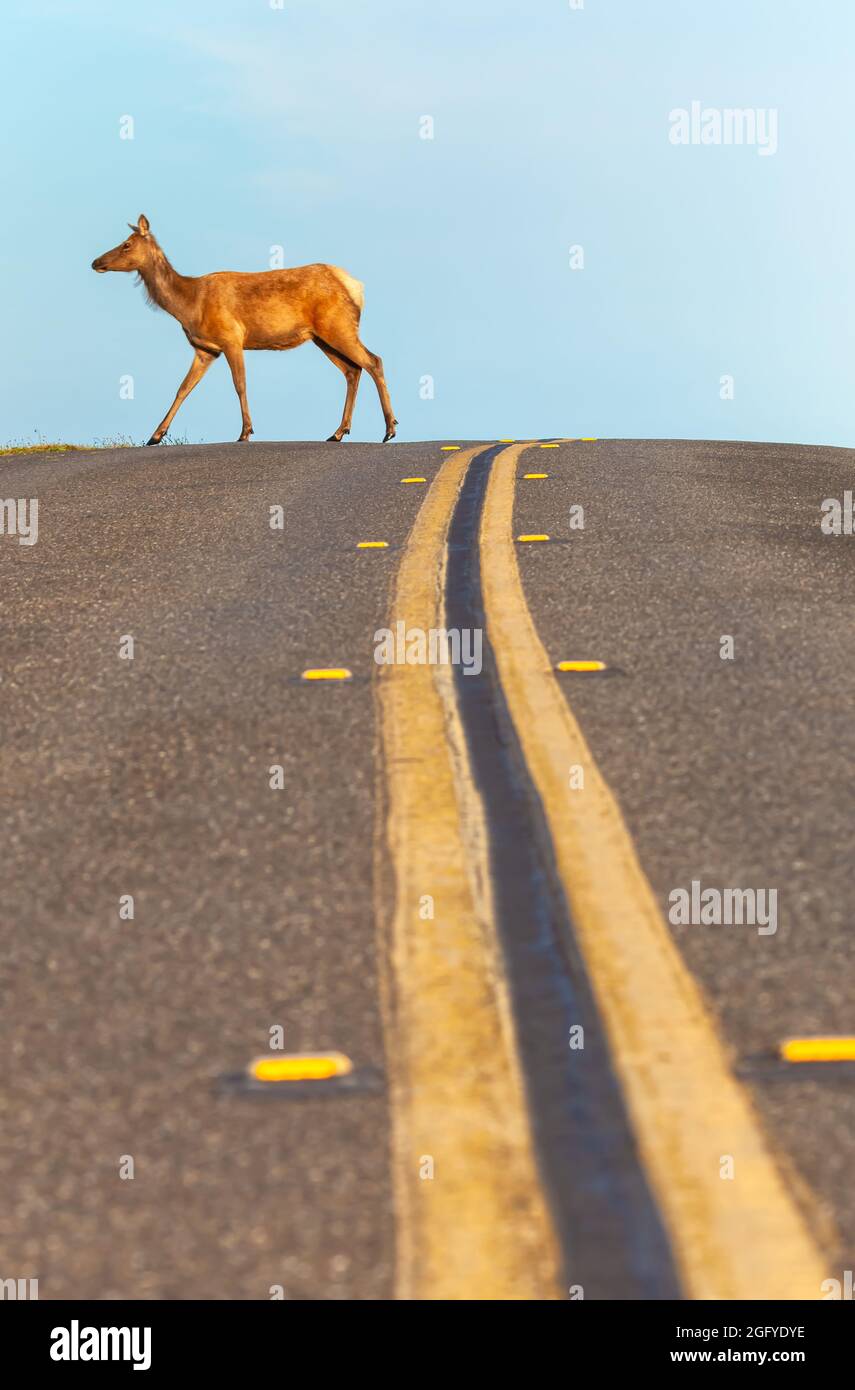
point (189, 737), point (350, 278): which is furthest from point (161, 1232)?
point (350, 278)

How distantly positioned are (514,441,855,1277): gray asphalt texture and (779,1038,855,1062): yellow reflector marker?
4cm

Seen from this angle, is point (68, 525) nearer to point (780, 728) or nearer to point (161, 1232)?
point (780, 728)

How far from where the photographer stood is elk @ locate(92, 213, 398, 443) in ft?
60.6

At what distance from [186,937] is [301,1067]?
0.65 m

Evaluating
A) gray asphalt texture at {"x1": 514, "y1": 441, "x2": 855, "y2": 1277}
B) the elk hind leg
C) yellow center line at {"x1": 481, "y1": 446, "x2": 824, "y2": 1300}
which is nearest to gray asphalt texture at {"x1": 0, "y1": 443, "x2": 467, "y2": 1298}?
yellow center line at {"x1": 481, "y1": 446, "x2": 824, "y2": 1300}

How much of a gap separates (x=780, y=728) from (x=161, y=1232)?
2838 mm

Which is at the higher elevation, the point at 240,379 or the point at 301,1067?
the point at 240,379

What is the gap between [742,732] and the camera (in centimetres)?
450

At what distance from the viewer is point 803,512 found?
9508mm

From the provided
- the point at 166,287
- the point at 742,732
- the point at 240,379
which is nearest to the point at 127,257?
the point at 166,287

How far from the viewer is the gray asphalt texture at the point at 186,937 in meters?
2.20

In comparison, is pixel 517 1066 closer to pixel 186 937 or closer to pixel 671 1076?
pixel 671 1076

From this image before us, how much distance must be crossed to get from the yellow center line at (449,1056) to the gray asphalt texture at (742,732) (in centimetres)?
35

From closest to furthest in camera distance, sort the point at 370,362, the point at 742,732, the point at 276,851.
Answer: the point at 276,851 → the point at 742,732 → the point at 370,362
